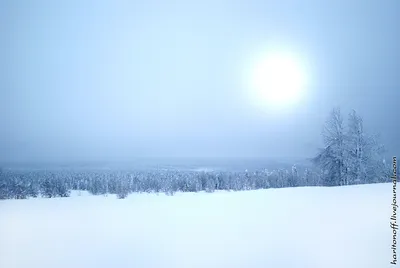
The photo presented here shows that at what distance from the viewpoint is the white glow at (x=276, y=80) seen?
5.85m

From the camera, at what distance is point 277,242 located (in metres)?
3.00

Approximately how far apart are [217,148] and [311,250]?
11.3ft

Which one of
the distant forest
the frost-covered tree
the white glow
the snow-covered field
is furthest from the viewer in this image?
the frost-covered tree

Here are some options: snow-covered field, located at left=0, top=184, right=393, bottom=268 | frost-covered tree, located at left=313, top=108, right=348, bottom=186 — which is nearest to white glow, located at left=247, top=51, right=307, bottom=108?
frost-covered tree, located at left=313, top=108, right=348, bottom=186

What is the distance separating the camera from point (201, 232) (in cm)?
331

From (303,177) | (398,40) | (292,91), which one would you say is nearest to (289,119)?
(292,91)

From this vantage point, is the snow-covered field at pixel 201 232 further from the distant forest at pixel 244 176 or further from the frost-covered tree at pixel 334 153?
the frost-covered tree at pixel 334 153

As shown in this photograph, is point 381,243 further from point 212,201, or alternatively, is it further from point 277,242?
point 212,201

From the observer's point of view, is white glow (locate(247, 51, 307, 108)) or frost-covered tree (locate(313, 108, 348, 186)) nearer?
white glow (locate(247, 51, 307, 108))

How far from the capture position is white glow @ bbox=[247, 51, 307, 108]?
5.85 metres

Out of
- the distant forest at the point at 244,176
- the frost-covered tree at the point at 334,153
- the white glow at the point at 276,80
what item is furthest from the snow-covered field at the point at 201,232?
the white glow at the point at 276,80

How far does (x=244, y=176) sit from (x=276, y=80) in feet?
5.31

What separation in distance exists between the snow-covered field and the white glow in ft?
6.00

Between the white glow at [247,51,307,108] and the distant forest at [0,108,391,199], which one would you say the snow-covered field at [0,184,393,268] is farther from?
the white glow at [247,51,307,108]
